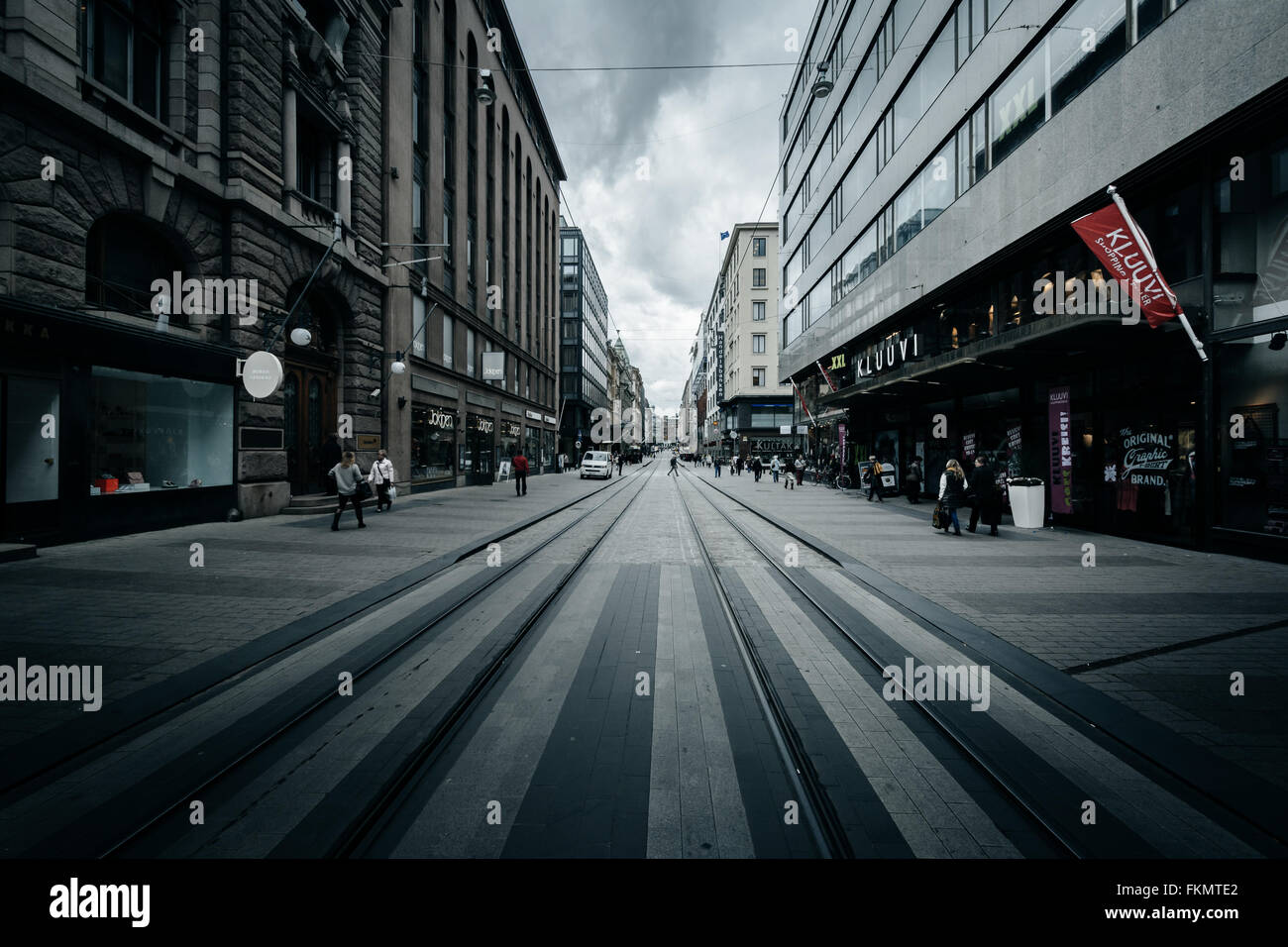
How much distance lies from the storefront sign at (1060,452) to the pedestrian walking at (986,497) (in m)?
1.86

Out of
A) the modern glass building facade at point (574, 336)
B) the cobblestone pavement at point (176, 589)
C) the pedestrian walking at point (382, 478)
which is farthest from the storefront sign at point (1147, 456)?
the modern glass building facade at point (574, 336)

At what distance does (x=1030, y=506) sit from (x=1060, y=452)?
1479mm

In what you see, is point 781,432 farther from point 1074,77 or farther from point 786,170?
point 1074,77

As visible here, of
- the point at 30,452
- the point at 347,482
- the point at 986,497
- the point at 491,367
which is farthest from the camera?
the point at 491,367

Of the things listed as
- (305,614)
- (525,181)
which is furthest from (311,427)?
(525,181)

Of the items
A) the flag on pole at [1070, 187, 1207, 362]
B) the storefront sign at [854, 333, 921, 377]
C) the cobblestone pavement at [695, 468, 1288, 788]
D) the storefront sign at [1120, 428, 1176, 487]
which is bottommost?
the cobblestone pavement at [695, 468, 1288, 788]

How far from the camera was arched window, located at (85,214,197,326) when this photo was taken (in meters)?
10.4

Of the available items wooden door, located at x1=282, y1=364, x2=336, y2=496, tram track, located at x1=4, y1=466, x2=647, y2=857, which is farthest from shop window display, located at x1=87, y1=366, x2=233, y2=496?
tram track, located at x1=4, y1=466, x2=647, y2=857

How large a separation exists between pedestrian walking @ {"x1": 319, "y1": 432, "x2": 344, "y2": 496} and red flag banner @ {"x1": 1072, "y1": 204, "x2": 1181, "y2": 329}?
17907 millimetres

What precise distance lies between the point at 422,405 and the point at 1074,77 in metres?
22.0

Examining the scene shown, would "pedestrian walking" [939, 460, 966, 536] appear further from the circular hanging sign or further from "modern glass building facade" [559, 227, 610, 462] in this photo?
"modern glass building facade" [559, 227, 610, 462]

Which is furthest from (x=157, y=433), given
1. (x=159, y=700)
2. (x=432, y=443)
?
(x=432, y=443)

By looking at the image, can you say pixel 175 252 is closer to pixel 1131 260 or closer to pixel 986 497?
pixel 986 497

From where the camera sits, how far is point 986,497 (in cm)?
1234
